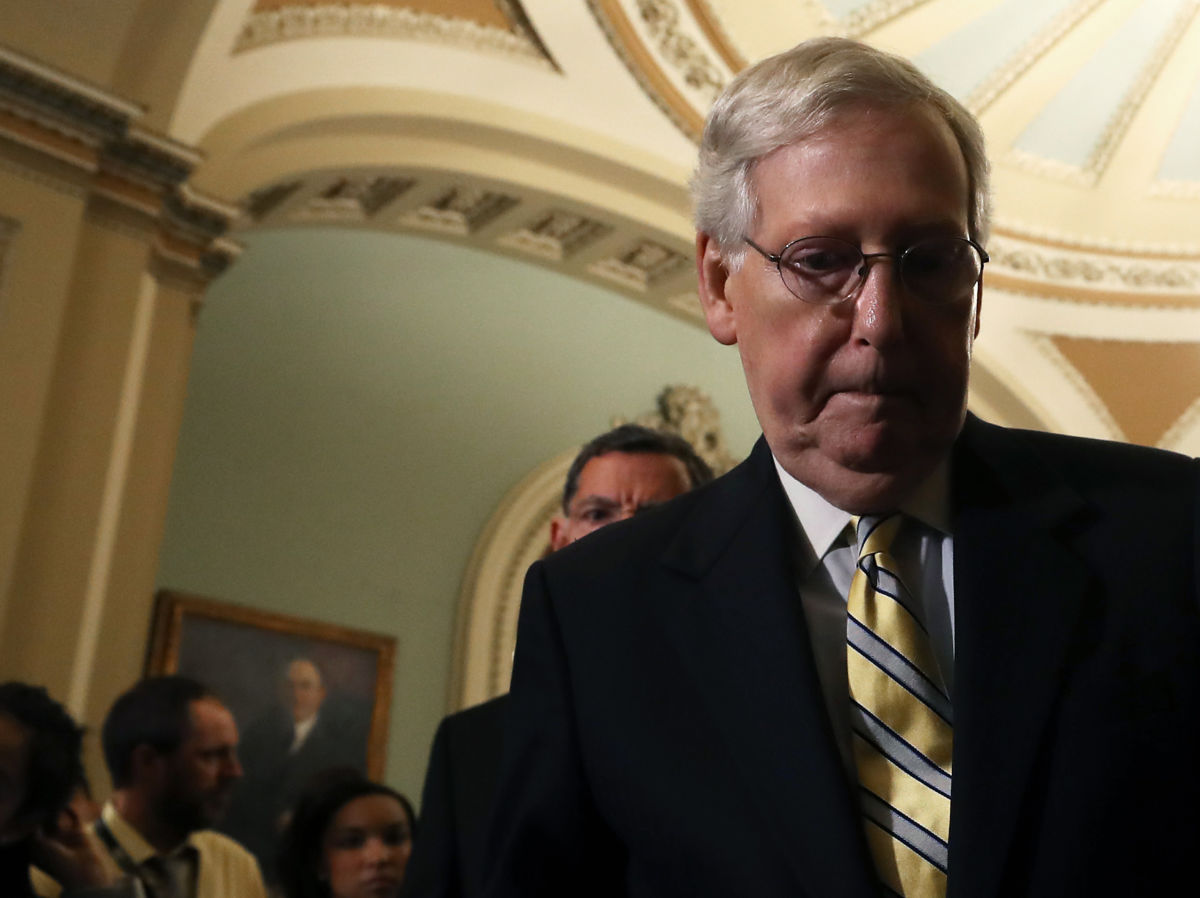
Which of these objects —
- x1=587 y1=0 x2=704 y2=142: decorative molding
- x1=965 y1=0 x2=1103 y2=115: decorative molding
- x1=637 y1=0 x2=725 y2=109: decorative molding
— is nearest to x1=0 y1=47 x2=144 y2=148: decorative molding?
x1=587 y1=0 x2=704 y2=142: decorative molding

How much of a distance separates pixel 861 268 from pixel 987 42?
10.6 metres

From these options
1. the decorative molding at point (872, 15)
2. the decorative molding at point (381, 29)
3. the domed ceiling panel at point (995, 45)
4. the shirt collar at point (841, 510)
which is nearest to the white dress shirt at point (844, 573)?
the shirt collar at point (841, 510)

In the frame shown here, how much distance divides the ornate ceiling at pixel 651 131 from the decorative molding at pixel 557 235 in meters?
0.02

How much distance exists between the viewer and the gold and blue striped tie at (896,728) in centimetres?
107

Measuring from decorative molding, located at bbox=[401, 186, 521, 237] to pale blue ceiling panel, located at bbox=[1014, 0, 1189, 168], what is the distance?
522 cm

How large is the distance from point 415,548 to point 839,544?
731cm

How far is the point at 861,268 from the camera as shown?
1.14 metres

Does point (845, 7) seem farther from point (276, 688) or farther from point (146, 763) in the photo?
point (146, 763)

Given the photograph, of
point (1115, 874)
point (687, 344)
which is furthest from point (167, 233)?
point (1115, 874)

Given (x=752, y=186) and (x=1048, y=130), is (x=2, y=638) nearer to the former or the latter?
(x=752, y=186)

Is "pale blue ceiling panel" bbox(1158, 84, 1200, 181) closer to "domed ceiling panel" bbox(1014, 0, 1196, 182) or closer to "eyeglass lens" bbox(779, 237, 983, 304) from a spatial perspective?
"domed ceiling panel" bbox(1014, 0, 1196, 182)

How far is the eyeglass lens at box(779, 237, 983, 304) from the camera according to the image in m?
1.15

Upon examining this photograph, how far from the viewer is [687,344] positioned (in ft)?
33.4

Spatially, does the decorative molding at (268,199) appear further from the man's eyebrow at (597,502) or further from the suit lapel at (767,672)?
the suit lapel at (767,672)
